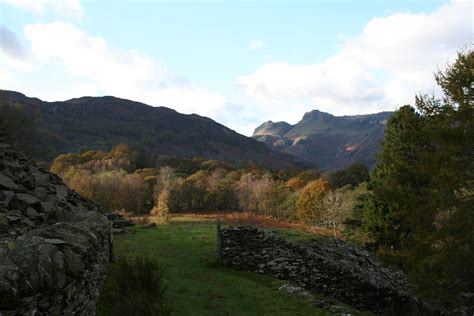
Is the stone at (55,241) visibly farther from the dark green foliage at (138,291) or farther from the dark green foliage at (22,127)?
the dark green foliage at (22,127)

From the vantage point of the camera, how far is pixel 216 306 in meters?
12.8

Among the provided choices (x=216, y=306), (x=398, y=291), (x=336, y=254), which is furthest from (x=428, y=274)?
(x=216, y=306)

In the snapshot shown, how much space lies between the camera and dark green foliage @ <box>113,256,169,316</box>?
9.62 m

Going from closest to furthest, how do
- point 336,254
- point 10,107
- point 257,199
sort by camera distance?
point 336,254
point 10,107
point 257,199

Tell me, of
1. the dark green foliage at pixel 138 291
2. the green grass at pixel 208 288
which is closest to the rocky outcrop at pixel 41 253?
the dark green foliage at pixel 138 291

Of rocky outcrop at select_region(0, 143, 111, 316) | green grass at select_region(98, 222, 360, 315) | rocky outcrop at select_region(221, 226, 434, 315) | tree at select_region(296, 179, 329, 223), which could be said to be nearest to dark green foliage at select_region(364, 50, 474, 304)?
rocky outcrop at select_region(221, 226, 434, 315)

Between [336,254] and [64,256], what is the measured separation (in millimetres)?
15134

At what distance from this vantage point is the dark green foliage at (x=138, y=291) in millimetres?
9625

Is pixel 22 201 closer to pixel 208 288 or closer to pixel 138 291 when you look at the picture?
pixel 138 291

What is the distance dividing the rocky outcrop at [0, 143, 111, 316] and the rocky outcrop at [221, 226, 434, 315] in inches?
336

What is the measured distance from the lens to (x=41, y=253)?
5551mm

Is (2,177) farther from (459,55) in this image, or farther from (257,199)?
(257,199)

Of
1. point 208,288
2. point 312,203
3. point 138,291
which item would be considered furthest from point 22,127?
point 312,203

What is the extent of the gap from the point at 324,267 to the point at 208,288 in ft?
17.6
